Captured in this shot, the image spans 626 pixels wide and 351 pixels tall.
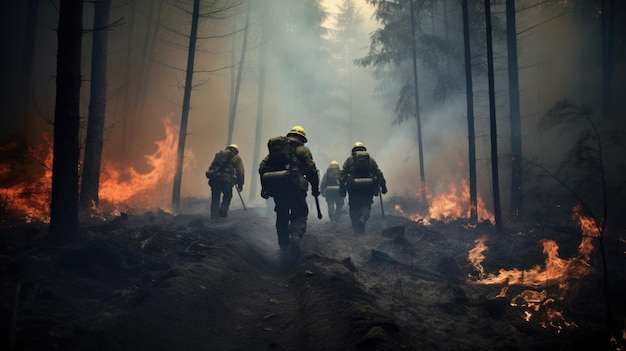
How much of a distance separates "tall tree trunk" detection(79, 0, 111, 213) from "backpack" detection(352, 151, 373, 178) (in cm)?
873

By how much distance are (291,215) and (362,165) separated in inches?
142

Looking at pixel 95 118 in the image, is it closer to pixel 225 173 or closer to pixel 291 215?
pixel 225 173

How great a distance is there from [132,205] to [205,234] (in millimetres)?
8290

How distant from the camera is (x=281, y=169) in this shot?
24.1ft

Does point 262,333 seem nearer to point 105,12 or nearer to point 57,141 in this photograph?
point 57,141

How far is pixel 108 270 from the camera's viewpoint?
15.5 ft

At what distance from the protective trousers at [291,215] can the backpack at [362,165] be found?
3.19 m

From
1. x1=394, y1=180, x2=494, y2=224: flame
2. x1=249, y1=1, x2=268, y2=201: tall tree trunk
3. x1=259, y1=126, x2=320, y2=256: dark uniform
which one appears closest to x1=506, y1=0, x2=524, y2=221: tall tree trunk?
x1=394, y1=180, x2=494, y2=224: flame

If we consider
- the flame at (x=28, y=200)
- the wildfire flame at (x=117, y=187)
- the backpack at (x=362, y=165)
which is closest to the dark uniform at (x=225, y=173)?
the wildfire flame at (x=117, y=187)

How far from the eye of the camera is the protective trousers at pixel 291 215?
7254 mm

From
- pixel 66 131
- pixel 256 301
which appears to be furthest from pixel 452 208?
Result: pixel 66 131

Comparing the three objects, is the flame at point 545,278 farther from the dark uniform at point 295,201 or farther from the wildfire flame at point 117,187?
the wildfire flame at point 117,187

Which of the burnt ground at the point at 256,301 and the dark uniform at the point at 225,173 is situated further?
the dark uniform at the point at 225,173

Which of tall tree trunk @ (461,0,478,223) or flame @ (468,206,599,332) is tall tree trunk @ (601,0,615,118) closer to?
tall tree trunk @ (461,0,478,223)
